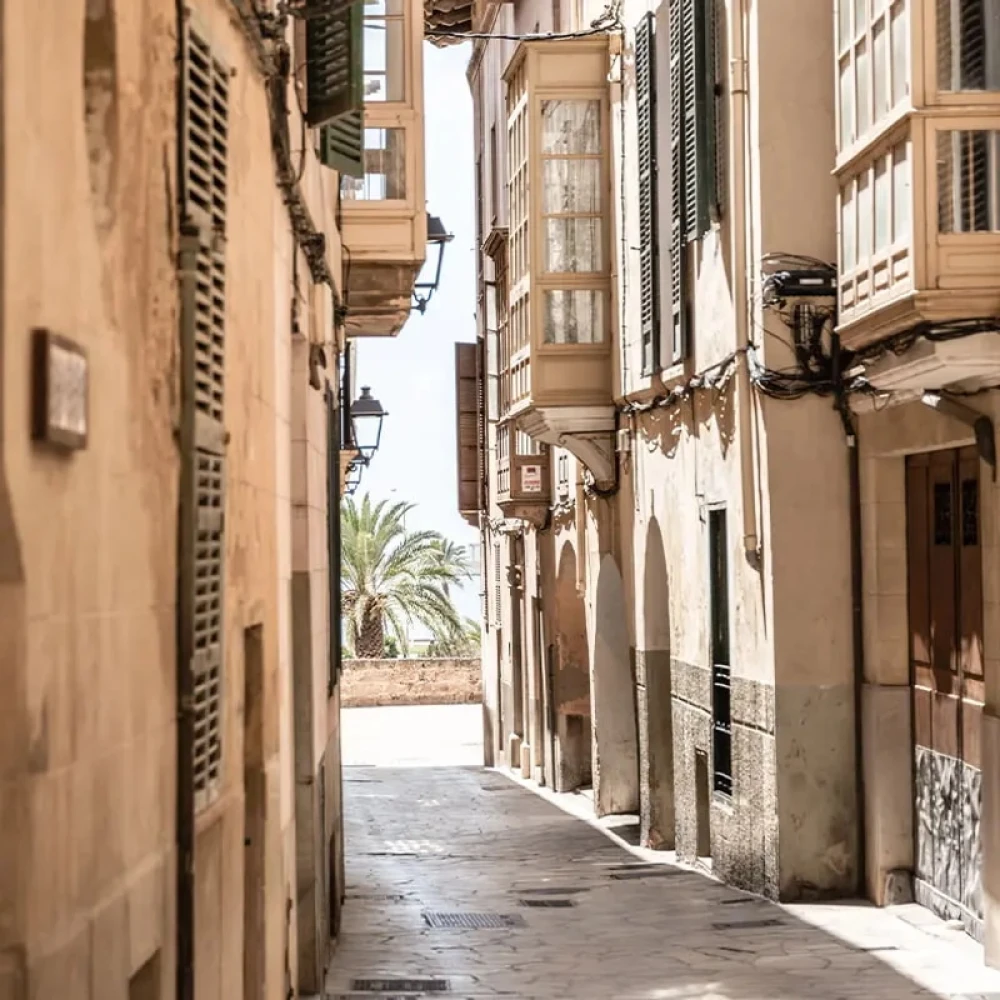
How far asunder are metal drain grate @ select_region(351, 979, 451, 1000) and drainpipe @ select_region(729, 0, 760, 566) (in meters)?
4.90

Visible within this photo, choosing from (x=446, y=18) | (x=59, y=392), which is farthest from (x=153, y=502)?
(x=446, y=18)

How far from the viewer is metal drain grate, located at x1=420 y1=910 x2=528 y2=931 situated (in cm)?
1486

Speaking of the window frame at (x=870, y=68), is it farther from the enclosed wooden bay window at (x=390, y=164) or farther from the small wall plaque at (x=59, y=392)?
the small wall plaque at (x=59, y=392)

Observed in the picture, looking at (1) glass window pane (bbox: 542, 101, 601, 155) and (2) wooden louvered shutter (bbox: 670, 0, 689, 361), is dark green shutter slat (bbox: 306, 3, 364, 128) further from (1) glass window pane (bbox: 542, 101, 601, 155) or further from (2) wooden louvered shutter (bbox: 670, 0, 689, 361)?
(1) glass window pane (bbox: 542, 101, 601, 155)

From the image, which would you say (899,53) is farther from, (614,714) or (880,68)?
(614,714)

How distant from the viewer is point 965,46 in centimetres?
1141

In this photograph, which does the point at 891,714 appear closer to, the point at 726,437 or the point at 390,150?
the point at 726,437

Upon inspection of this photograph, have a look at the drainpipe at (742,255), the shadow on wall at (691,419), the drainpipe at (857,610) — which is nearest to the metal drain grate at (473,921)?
the drainpipe at (857,610)

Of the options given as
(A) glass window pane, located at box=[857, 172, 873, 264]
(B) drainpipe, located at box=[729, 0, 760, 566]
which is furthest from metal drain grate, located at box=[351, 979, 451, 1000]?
(A) glass window pane, located at box=[857, 172, 873, 264]

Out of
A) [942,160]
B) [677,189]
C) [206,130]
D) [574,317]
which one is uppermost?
[677,189]

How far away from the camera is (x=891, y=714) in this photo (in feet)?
48.4

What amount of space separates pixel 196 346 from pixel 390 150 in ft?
31.0

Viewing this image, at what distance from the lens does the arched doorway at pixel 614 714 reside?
23281mm

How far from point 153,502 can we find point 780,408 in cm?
983
